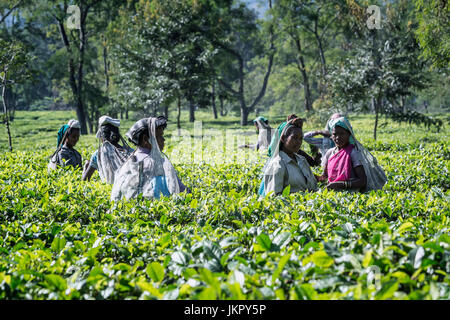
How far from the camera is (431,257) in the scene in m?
1.96

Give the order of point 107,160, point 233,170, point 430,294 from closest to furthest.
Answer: point 430,294, point 107,160, point 233,170

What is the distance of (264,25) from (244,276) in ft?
91.0

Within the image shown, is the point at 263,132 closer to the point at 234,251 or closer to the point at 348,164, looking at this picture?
the point at 348,164

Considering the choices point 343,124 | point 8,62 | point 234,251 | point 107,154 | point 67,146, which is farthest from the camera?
point 8,62

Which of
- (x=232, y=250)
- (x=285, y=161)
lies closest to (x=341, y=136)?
(x=285, y=161)

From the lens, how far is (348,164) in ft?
14.9

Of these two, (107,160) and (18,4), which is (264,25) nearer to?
(18,4)

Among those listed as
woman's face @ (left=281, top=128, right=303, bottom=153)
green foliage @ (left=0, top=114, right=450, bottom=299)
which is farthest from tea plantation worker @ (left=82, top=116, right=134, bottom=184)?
woman's face @ (left=281, top=128, right=303, bottom=153)

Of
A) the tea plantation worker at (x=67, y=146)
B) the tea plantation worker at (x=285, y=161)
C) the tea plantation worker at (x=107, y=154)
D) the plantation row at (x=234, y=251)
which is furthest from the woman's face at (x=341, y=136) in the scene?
the tea plantation worker at (x=67, y=146)

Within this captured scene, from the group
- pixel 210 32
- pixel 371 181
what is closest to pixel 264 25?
pixel 210 32

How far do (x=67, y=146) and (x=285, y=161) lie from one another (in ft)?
14.9

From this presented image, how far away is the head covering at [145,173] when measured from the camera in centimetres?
456

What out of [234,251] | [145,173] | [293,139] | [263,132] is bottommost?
[234,251]

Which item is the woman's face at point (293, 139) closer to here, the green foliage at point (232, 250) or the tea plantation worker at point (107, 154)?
the green foliage at point (232, 250)
